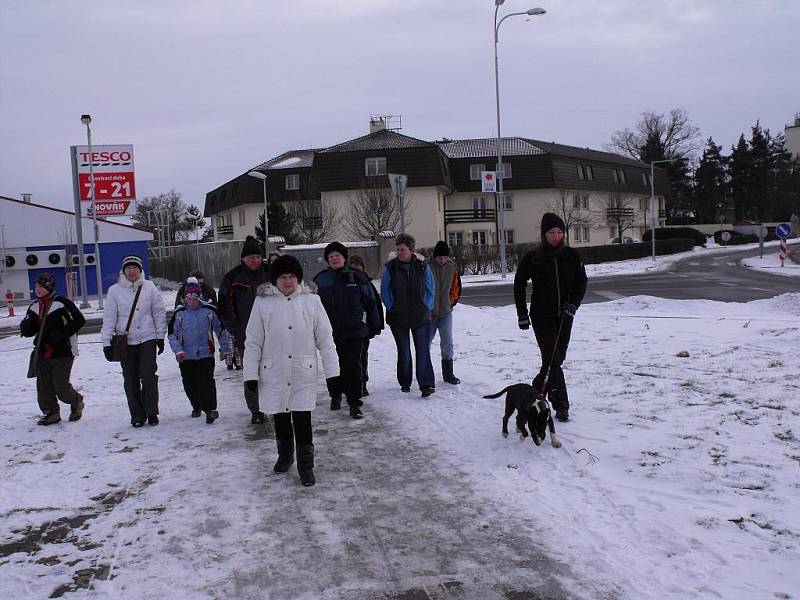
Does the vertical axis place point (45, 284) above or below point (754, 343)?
above

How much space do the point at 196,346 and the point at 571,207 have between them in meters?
54.3

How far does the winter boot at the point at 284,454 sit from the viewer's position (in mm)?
5695

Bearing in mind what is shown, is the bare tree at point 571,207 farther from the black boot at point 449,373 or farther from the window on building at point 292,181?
the black boot at point 449,373

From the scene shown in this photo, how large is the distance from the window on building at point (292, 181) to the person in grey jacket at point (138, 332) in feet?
155

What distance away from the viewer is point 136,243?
40531mm

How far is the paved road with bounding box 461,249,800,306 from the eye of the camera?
22016 millimetres

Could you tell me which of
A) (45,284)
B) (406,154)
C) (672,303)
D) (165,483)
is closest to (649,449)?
(165,483)

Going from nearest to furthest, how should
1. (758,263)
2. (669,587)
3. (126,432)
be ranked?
(669,587), (126,432), (758,263)

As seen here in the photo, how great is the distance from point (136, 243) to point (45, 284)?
34650mm

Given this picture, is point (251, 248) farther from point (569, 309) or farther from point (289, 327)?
point (569, 309)

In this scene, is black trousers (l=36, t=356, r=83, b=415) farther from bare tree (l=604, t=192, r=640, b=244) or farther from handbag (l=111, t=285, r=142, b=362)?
bare tree (l=604, t=192, r=640, b=244)

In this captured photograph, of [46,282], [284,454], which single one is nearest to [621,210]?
[46,282]

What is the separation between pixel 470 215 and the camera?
55906 millimetres

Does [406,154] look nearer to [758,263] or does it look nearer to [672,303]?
[758,263]
